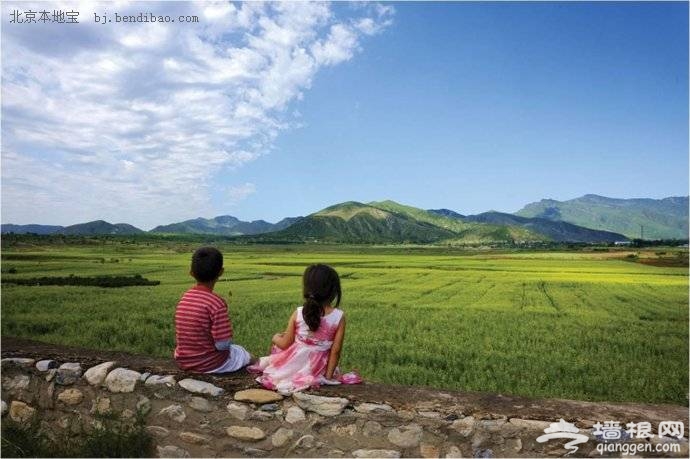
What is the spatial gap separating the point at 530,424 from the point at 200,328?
3335 millimetres

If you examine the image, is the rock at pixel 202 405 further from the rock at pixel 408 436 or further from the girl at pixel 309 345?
the rock at pixel 408 436

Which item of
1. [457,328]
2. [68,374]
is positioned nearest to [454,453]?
[68,374]

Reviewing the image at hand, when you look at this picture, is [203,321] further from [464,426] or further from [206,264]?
[464,426]

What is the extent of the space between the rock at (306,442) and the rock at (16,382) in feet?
11.5

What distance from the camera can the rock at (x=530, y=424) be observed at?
4.42 m

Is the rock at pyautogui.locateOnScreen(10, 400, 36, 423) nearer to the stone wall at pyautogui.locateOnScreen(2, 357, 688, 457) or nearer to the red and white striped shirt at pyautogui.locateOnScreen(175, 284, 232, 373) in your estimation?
the stone wall at pyautogui.locateOnScreen(2, 357, 688, 457)

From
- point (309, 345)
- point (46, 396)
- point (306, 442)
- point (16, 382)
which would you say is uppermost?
point (309, 345)

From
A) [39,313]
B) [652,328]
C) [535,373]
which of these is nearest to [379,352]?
[535,373]

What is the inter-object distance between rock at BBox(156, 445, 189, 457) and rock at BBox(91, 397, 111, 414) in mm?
772

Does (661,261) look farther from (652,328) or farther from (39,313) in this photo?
(39,313)

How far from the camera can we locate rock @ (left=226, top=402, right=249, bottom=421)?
4941 millimetres

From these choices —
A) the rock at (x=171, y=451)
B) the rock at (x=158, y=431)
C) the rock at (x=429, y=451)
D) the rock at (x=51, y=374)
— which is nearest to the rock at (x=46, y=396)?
the rock at (x=51, y=374)

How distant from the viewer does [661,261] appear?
62.2m

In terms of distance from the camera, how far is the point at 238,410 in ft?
16.3
